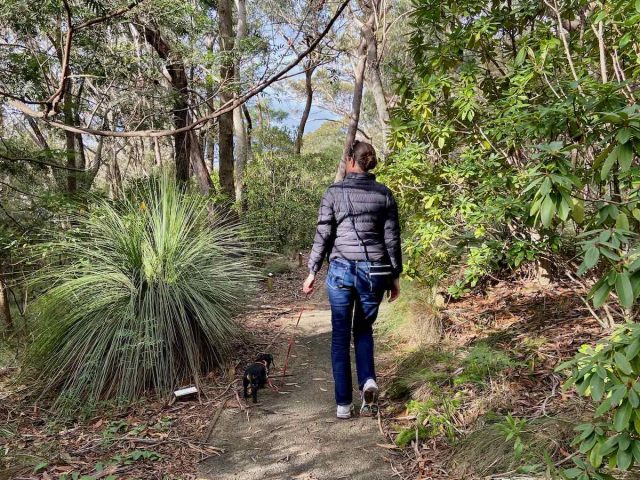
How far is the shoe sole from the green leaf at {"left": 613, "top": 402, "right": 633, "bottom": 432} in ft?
6.97

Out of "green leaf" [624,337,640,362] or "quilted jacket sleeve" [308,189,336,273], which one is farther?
"quilted jacket sleeve" [308,189,336,273]

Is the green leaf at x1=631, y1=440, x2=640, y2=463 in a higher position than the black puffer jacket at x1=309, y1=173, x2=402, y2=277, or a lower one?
lower

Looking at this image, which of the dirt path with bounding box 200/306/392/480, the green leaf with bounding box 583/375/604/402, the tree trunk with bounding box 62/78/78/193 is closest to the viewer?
the green leaf with bounding box 583/375/604/402

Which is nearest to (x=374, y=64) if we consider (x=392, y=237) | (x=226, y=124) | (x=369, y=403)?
(x=226, y=124)

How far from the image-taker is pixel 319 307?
714cm

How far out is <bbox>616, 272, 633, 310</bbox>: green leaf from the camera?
51.8 inches

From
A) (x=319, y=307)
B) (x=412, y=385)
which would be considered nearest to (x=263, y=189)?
(x=319, y=307)

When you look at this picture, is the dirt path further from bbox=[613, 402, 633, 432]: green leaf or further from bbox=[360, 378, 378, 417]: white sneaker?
bbox=[613, 402, 633, 432]: green leaf

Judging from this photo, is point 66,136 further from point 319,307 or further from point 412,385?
point 412,385

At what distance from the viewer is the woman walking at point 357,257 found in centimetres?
333

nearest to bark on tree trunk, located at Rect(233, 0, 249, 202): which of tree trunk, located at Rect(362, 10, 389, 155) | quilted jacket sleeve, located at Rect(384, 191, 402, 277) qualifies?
tree trunk, located at Rect(362, 10, 389, 155)

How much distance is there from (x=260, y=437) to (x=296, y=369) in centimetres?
126

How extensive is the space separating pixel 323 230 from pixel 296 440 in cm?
141

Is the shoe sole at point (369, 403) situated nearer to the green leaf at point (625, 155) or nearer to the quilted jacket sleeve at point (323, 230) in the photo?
the quilted jacket sleeve at point (323, 230)
